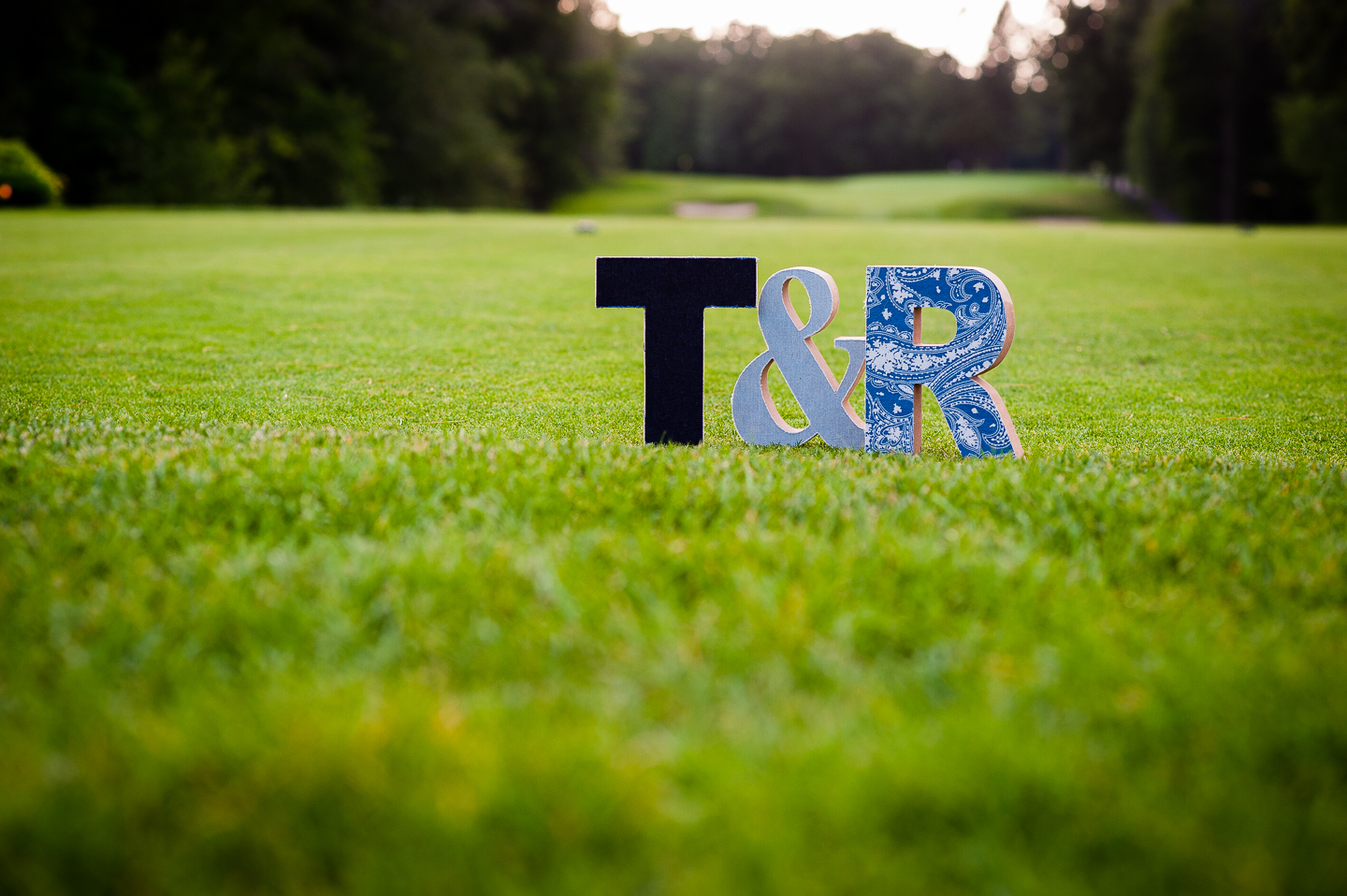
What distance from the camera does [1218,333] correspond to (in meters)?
10.2

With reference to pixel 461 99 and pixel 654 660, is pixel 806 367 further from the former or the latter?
pixel 461 99

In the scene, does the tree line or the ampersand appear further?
the tree line

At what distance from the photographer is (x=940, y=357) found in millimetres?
5031

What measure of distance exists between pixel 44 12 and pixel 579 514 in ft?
143

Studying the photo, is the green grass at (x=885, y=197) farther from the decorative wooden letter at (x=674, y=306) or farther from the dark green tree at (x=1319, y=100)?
the decorative wooden letter at (x=674, y=306)

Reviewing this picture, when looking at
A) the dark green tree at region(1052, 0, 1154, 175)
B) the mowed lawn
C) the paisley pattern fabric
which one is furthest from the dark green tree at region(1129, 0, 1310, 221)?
the paisley pattern fabric

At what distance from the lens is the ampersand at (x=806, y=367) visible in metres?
5.30

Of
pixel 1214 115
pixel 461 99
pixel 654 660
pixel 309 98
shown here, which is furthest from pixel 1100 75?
pixel 654 660

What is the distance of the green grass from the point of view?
163 ft

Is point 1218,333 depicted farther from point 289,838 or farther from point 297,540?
point 289,838

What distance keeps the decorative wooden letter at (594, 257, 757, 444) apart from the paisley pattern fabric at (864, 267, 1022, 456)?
2.60 feet

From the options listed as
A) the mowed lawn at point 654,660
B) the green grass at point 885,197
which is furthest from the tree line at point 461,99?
the mowed lawn at point 654,660

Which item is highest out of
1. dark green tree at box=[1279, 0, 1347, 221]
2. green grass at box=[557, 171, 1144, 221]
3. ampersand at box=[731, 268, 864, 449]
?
dark green tree at box=[1279, 0, 1347, 221]

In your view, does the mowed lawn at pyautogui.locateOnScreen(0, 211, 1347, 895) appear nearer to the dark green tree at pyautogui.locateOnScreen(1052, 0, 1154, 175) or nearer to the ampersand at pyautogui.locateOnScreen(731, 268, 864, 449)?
the ampersand at pyautogui.locateOnScreen(731, 268, 864, 449)
